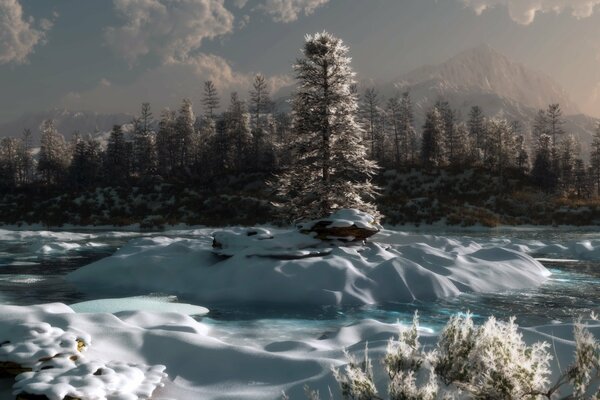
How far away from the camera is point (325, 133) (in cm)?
2136

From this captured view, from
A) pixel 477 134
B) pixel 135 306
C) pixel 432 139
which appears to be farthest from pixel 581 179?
pixel 135 306

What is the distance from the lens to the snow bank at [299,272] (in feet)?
39.9

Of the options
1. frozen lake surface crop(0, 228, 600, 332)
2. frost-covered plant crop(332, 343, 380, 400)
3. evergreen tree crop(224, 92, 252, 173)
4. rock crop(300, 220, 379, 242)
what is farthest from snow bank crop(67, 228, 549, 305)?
evergreen tree crop(224, 92, 252, 173)

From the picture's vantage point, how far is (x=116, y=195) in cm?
5906

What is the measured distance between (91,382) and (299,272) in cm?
858

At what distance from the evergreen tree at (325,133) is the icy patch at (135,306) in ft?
35.2

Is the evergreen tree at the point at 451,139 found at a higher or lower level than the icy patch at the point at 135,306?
higher

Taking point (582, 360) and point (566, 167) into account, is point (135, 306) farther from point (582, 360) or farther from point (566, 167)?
point (566, 167)

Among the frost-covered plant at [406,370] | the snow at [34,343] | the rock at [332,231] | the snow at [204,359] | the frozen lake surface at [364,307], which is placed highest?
the rock at [332,231]

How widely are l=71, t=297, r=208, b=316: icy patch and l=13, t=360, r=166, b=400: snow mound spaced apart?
493 cm

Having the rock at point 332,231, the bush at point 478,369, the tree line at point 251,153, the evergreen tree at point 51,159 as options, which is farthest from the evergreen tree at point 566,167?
the evergreen tree at point 51,159

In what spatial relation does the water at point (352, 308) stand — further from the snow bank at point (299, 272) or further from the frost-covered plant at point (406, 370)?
the frost-covered plant at point (406, 370)

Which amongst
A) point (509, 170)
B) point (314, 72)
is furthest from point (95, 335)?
point (509, 170)

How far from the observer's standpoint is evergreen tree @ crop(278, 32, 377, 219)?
2106 cm
